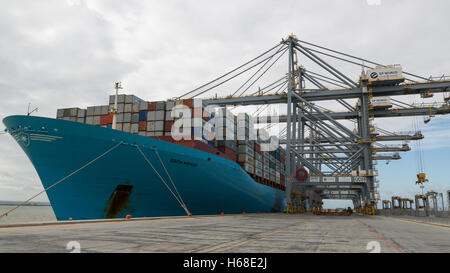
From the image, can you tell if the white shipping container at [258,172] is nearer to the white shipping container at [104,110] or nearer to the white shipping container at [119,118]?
the white shipping container at [119,118]

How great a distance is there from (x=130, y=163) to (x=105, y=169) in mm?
1491

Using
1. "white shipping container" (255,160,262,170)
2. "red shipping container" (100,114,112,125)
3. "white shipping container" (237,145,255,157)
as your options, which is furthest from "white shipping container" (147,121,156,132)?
"white shipping container" (255,160,262,170)

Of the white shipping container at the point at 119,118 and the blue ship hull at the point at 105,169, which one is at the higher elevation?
the white shipping container at the point at 119,118

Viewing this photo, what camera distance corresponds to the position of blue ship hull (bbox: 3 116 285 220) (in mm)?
16016

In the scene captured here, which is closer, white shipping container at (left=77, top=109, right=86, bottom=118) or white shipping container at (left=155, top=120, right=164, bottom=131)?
white shipping container at (left=155, top=120, right=164, bottom=131)

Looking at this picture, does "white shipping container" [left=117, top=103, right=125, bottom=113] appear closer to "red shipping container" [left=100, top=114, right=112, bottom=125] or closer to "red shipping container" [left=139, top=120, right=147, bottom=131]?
"red shipping container" [left=100, top=114, right=112, bottom=125]

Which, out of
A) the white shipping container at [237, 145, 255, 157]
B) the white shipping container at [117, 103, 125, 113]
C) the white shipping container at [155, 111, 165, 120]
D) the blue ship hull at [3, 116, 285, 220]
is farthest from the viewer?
the white shipping container at [237, 145, 255, 157]

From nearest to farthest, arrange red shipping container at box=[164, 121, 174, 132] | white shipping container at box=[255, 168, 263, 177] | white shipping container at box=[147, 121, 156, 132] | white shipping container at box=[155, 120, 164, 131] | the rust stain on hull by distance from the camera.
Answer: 1. the rust stain on hull
2. red shipping container at box=[164, 121, 174, 132]
3. white shipping container at box=[155, 120, 164, 131]
4. white shipping container at box=[147, 121, 156, 132]
5. white shipping container at box=[255, 168, 263, 177]

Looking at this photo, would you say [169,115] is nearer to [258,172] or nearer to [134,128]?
[134,128]

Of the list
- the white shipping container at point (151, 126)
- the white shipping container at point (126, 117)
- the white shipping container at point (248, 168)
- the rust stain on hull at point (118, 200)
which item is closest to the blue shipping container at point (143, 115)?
the white shipping container at point (151, 126)

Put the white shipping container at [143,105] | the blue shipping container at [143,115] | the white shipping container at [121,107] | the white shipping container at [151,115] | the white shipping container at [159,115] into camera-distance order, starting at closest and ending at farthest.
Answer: the white shipping container at [159,115], the white shipping container at [151,115], the blue shipping container at [143,115], the white shipping container at [143,105], the white shipping container at [121,107]

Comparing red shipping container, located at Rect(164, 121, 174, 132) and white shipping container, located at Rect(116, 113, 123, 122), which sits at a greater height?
white shipping container, located at Rect(116, 113, 123, 122)

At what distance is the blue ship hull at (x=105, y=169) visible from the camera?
16.0 meters
